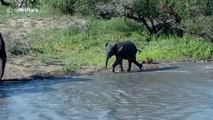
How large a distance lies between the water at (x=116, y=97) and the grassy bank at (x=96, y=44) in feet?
6.78

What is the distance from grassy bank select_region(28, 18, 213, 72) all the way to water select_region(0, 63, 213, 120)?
207 cm

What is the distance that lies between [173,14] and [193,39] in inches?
99.0

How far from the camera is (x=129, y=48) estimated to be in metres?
17.3

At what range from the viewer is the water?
11.8 m

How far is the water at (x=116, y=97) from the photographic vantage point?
38.6 ft

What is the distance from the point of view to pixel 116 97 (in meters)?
13.6

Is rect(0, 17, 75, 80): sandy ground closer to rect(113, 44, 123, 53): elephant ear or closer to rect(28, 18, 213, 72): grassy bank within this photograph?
rect(28, 18, 213, 72): grassy bank

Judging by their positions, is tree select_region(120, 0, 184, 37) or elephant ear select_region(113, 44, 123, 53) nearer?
elephant ear select_region(113, 44, 123, 53)

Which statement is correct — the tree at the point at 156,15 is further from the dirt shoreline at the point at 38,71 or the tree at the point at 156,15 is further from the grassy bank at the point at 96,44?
the dirt shoreline at the point at 38,71

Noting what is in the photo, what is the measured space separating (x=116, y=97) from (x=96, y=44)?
8.29m

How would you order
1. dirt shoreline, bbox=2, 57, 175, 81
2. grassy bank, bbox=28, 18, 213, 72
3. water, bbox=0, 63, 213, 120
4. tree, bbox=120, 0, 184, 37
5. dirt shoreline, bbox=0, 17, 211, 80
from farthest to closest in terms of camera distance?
tree, bbox=120, 0, 184, 37 → grassy bank, bbox=28, 18, 213, 72 → dirt shoreline, bbox=0, 17, 211, 80 → dirt shoreline, bbox=2, 57, 175, 81 → water, bbox=0, 63, 213, 120

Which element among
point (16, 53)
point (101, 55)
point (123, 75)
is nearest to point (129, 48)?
point (123, 75)

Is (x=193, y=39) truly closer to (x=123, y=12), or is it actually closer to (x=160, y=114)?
(x=123, y=12)

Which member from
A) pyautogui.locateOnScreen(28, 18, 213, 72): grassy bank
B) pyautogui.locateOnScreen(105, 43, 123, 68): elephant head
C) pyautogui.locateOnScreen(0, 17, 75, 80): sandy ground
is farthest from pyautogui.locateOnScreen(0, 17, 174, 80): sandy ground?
pyautogui.locateOnScreen(105, 43, 123, 68): elephant head
